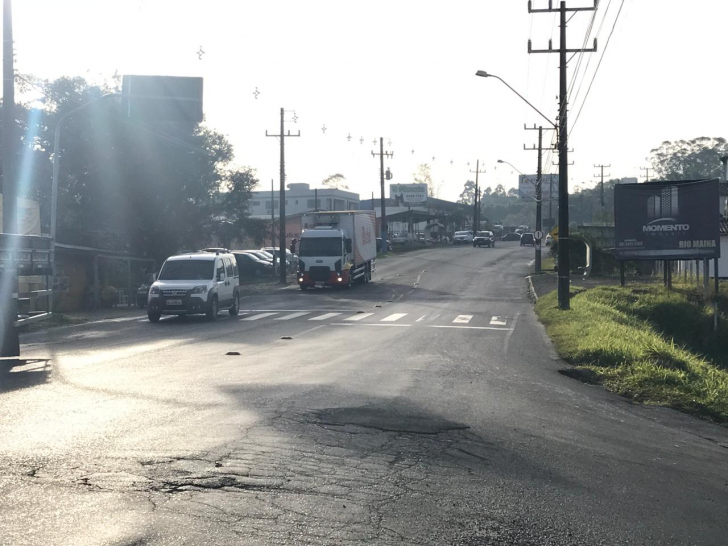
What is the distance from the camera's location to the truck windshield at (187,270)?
26328 millimetres

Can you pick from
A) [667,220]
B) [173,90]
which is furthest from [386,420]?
[667,220]

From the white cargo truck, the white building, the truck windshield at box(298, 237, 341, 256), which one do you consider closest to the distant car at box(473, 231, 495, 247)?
the white building

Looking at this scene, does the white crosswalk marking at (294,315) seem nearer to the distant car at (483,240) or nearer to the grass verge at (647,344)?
the grass verge at (647,344)

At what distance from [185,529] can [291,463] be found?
1.80 m

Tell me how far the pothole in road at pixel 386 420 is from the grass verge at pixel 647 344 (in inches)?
169

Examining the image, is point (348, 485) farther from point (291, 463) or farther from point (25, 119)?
point (25, 119)

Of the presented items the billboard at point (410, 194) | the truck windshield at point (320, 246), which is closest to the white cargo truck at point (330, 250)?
the truck windshield at point (320, 246)

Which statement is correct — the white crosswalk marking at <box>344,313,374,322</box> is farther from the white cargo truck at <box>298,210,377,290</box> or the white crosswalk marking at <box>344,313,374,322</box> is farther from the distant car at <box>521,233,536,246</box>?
the distant car at <box>521,233,536,246</box>

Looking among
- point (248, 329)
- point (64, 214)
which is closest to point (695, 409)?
point (248, 329)

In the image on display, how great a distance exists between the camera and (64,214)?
154 ft

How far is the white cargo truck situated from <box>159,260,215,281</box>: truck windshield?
1620 cm

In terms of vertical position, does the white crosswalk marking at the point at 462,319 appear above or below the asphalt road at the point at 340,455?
below

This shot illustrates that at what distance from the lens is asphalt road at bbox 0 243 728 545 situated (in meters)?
5.68

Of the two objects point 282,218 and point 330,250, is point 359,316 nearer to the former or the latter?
point 330,250
